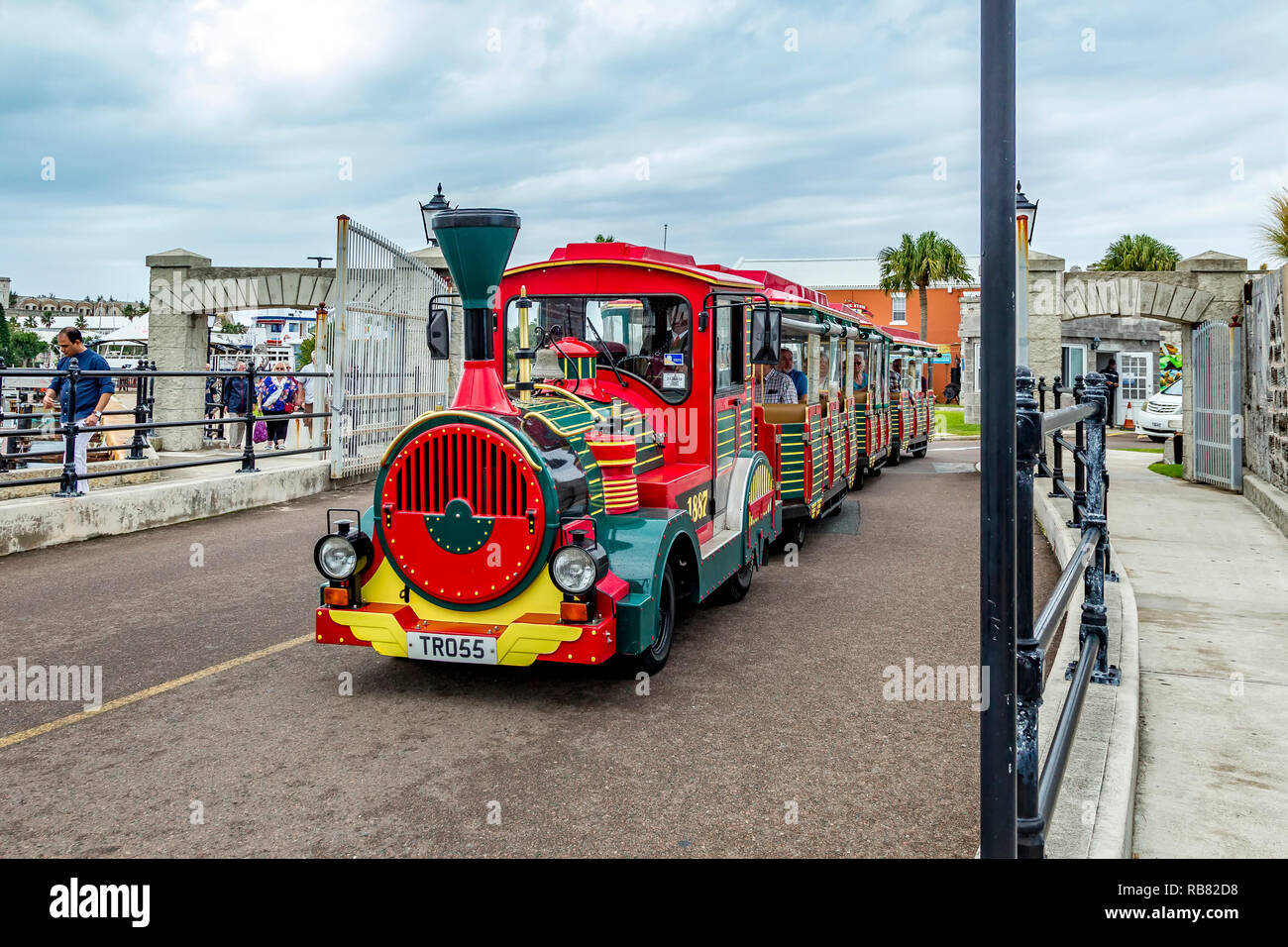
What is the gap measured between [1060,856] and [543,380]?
15.8 ft

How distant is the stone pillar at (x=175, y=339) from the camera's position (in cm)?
1973

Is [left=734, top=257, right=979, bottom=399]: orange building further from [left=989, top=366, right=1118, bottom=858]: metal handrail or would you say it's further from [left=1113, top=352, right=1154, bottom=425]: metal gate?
[left=989, top=366, right=1118, bottom=858]: metal handrail

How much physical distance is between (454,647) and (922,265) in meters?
47.1

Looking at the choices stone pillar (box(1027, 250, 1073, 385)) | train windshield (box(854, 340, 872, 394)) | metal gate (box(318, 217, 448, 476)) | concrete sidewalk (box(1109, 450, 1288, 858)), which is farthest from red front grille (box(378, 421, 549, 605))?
stone pillar (box(1027, 250, 1073, 385))

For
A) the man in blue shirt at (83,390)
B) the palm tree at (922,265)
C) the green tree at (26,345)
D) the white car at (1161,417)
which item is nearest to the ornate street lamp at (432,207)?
the man in blue shirt at (83,390)

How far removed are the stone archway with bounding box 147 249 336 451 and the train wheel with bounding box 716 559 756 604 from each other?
529 inches

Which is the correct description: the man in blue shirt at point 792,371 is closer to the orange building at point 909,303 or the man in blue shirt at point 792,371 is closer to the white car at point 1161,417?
the white car at point 1161,417

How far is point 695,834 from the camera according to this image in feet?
12.9

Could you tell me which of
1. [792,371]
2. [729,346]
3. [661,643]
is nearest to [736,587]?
[729,346]

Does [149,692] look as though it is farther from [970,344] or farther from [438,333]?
[970,344]

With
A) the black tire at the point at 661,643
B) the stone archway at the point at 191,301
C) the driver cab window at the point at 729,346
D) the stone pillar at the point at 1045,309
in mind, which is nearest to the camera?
the black tire at the point at 661,643

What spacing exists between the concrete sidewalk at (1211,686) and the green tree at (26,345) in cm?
9138

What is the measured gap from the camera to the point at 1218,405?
14.4 meters
